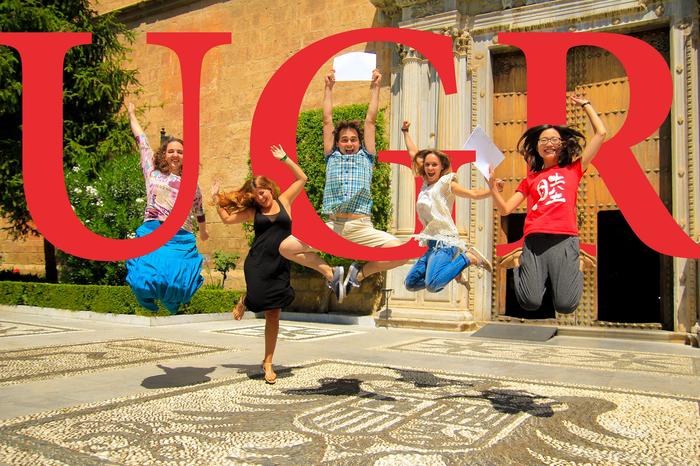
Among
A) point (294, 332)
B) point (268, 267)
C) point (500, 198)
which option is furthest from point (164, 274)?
point (294, 332)

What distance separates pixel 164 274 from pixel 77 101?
15812 mm

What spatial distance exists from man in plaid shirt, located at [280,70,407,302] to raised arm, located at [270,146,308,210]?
1.13 ft

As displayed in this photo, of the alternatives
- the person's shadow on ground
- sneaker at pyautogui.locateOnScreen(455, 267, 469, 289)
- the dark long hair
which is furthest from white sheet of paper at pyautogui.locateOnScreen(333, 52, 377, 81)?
the person's shadow on ground

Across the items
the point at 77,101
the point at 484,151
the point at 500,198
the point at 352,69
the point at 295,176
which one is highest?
the point at 77,101

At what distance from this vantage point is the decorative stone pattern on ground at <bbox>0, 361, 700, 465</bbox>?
3.89 m

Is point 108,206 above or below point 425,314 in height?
above

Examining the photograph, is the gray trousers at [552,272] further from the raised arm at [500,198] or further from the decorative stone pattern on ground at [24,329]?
the decorative stone pattern on ground at [24,329]

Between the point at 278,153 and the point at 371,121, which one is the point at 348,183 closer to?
the point at 371,121

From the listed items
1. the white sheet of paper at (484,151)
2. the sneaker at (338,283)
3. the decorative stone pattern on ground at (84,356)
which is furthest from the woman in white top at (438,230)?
the decorative stone pattern on ground at (84,356)

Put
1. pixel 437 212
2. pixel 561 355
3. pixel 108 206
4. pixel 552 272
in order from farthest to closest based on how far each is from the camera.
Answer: pixel 108 206 → pixel 561 355 → pixel 437 212 → pixel 552 272

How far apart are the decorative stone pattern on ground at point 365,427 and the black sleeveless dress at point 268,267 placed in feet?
2.89

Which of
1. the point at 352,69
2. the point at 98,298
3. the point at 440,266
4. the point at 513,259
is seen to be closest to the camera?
the point at 513,259

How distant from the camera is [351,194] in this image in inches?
230

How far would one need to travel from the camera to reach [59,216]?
26.6 feet
